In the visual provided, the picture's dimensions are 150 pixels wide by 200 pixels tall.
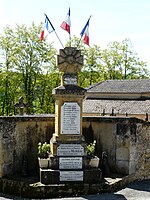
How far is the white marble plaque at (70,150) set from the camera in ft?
34.0

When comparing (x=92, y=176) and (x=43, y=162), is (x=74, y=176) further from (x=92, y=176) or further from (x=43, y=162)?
(x=43, y=162)

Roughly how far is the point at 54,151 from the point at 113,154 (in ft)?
7.98

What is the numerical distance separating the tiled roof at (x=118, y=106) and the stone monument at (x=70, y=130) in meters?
21.7

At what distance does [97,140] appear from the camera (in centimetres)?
1220

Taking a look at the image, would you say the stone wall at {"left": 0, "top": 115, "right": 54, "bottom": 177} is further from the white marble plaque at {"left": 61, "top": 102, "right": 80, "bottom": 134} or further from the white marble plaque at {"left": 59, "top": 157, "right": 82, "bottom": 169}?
the white marble plaque at {"left": 61, "top": 102, "right": 80, "bottom": 134}

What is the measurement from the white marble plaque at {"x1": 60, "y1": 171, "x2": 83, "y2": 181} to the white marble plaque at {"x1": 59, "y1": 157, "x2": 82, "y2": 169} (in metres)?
0.27

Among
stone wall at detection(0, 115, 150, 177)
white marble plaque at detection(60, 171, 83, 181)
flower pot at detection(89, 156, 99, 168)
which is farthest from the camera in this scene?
stone wall at detection(0, 115, 150, 177)

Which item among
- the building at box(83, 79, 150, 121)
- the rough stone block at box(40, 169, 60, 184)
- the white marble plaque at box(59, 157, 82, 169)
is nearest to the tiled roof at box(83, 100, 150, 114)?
the building at box(83, 79, 150, 121)

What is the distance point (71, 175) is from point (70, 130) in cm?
138

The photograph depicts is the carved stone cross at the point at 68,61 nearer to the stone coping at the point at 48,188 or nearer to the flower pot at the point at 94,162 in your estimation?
the flower pot at the point at 94,162

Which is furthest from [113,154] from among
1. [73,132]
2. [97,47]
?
[97,47]

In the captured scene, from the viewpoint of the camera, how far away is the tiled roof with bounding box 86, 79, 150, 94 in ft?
122

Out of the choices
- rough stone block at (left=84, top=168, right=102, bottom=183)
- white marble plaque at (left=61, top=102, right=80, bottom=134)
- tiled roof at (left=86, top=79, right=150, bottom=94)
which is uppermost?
tiled roof at (left=86, top=79, right=150, bottom=94)

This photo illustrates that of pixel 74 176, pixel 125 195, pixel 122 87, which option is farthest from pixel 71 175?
pixel 122 87
